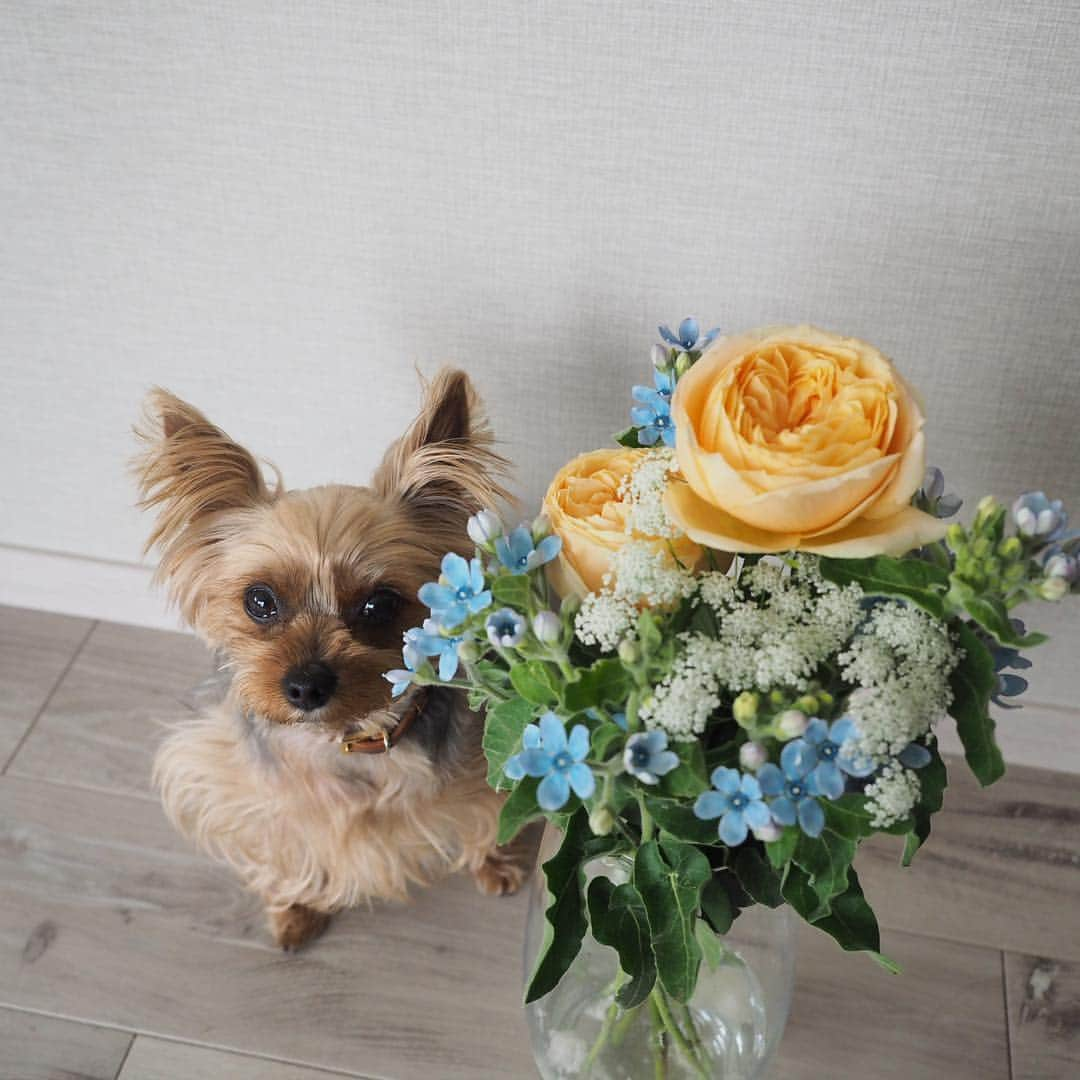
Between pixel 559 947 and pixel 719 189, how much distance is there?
0.72 m

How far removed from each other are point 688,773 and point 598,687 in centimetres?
8

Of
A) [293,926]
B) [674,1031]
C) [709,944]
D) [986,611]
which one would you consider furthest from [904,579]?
[293,926]

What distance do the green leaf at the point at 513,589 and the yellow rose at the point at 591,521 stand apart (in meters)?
0.04

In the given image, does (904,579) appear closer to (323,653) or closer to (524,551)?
(524,551)

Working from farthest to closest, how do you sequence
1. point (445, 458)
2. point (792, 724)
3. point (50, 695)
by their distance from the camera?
point (50, 695), point (445, 458), point (792, 724)


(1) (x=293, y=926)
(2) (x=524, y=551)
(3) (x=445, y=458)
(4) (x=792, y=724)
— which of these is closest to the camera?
(4) (x=792, y=724)

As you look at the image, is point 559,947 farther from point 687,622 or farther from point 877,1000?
point 877,1000

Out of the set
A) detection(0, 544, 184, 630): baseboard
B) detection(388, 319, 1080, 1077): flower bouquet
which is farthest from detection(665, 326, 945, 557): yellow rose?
detection(0, 544, 184, 630): baseboard

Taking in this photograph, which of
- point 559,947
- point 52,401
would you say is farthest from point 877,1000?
point 52,401

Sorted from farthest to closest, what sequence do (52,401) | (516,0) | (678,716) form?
(52,401)
(516,0)
(678,716)

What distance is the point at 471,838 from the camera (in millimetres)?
1349

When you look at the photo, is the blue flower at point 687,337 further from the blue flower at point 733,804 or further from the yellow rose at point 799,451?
the blue flower at point 733,804

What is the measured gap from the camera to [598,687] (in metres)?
0.71

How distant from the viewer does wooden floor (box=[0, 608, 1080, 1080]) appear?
133 centimetres
